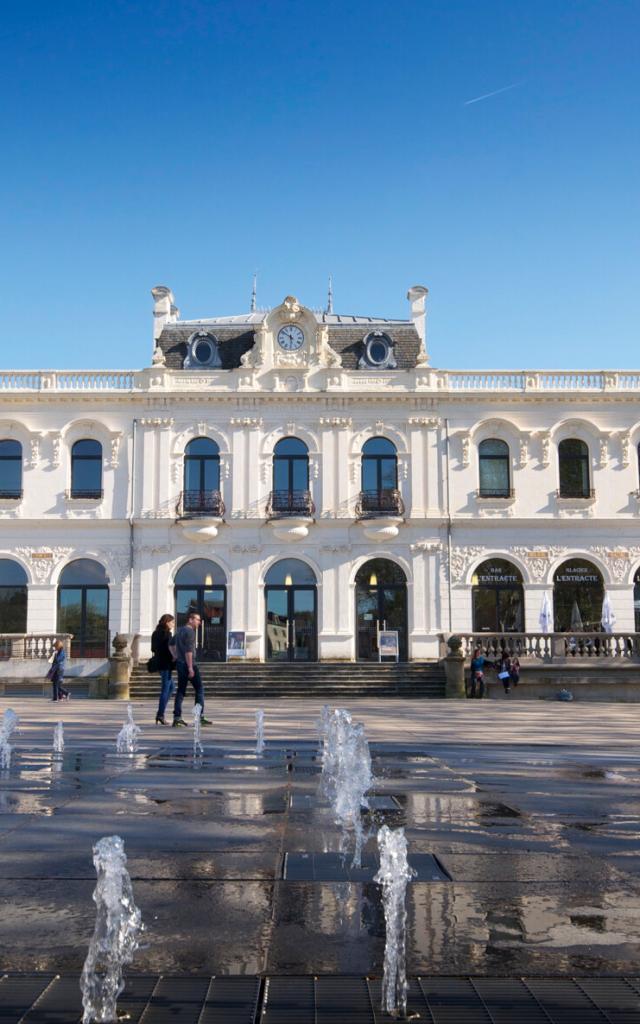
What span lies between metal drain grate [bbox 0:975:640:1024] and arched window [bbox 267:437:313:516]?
32153mm

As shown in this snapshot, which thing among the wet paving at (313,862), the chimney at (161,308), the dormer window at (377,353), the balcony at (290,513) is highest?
the chimney at (161,308)

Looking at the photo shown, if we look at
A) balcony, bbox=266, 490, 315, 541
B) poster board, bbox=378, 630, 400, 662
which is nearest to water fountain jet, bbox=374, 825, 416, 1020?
poster board, bbox=378, 630, 400, 662

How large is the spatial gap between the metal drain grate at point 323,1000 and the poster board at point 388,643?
97.4ft

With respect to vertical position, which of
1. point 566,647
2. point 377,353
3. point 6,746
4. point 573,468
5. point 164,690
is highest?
point 377,353

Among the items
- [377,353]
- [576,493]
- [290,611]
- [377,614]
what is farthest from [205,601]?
[576,493]

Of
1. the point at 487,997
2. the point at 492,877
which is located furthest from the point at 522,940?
the point at 492,877

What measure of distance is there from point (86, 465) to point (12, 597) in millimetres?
5470

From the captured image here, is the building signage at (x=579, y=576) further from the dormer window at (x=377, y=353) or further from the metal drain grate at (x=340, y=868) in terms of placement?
the metal drain grate at (x=340, y=868)

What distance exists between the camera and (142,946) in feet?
12.6

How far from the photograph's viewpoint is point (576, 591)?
35469mm

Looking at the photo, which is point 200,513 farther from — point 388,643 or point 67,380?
point 388,643

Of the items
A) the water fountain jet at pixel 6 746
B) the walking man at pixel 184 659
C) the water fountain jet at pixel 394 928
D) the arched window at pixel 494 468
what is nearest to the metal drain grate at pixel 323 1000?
the water fountain jet at pixel 394 928

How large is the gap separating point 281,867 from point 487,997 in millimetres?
2065

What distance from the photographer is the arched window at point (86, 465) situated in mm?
35844
